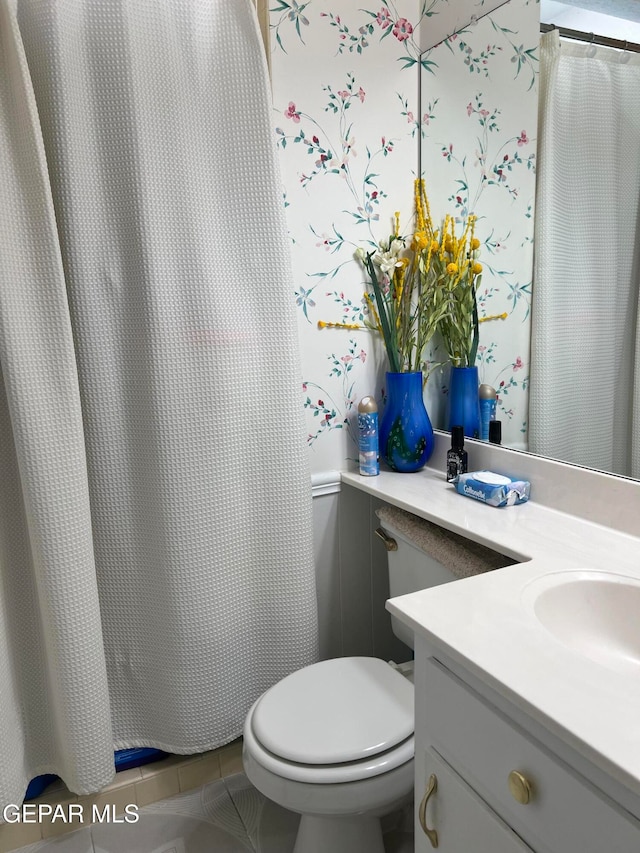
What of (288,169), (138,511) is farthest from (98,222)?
(138,511)

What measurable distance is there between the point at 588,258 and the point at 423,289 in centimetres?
51

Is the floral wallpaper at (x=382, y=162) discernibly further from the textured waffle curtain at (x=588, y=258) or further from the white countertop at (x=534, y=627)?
the white countertop at (x=534, y=627)

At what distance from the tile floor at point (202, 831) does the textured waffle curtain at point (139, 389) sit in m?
0.17

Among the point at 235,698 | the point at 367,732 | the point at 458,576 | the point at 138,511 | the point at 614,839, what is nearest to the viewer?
the point at 614,839

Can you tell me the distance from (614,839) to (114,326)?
4.15ft

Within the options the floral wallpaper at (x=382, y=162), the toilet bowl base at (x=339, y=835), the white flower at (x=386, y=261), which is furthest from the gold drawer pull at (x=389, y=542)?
the white flower at (x=386, y=261)

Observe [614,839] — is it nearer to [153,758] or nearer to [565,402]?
[565,402]

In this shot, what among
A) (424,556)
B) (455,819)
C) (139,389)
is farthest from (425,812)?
(139,389)

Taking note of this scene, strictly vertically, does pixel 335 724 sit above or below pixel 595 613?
below

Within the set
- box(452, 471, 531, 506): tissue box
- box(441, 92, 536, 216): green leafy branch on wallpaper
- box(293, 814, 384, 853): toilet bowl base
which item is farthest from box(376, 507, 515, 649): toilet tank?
box(441, 92, 536, 216): green leafy branch on wallpaper

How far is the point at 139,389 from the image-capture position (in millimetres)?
1413

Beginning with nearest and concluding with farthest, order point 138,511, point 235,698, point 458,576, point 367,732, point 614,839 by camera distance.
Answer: point 614,839 → point 367,732 → point 458,576 → point 138,511 → point 235,698

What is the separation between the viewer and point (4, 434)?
1.32m

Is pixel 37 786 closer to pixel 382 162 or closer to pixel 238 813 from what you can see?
pixel 238 813
